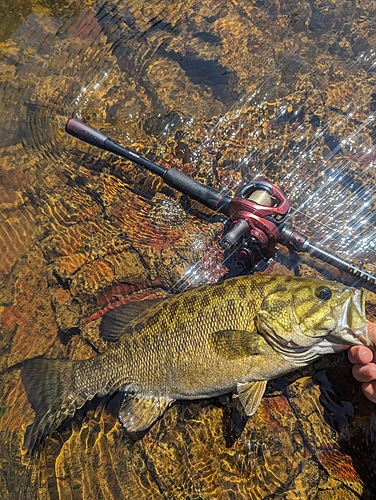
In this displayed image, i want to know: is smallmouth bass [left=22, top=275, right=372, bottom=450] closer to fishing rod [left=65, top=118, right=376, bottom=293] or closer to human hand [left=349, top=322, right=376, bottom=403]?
human hand [left=349, top=322, right=376, bottom=403]

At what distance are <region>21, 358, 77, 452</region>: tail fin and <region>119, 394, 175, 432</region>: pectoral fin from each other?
49cm

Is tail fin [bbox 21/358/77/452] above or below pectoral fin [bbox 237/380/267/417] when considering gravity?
below

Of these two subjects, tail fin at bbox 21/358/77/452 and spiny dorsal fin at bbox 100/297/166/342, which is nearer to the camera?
tail fin at bbox 21/358/77/452

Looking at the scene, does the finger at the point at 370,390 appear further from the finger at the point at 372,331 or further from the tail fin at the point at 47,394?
the tail fin at the point at 47,394

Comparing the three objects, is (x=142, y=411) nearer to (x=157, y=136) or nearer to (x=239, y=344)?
(x=239, y=344)

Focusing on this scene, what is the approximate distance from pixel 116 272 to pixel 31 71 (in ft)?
12.0

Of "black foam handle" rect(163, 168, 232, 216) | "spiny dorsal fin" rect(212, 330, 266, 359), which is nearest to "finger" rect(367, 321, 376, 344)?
"spiny dorsal fin" rect(212, 330, 266, 359)

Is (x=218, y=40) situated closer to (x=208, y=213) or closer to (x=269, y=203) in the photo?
(x=208, y=213)

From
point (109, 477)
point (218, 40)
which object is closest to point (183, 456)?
point (109, 477)

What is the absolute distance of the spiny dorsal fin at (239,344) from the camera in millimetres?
3408

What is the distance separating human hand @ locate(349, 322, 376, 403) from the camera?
3336mm

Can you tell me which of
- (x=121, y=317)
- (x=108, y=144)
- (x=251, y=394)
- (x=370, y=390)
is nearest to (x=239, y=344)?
(x=251, y=394)

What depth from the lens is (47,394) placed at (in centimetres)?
383

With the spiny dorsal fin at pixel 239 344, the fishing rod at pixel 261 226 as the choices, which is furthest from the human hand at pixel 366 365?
the spiny dorsal fin at pixel 239 344
